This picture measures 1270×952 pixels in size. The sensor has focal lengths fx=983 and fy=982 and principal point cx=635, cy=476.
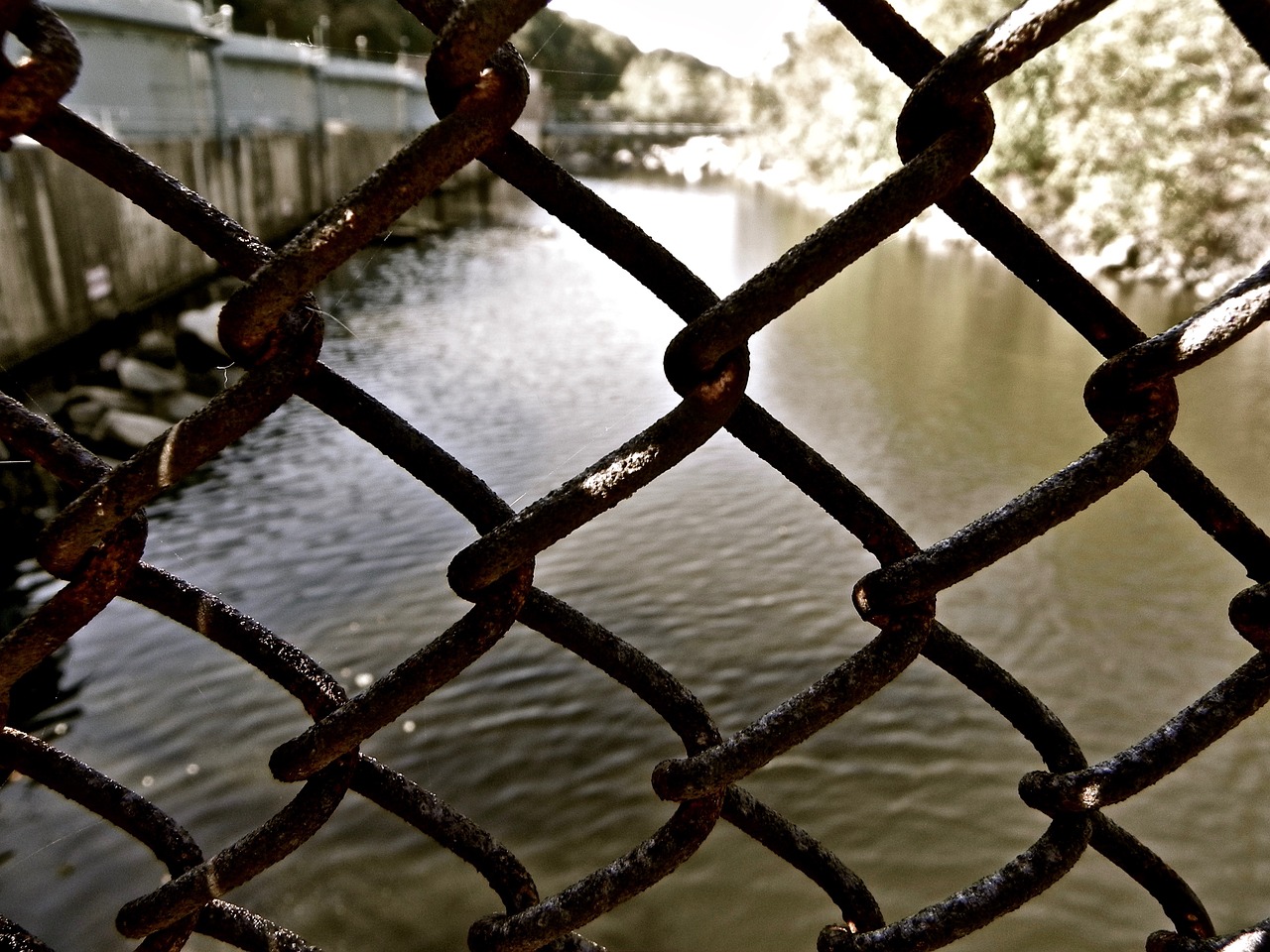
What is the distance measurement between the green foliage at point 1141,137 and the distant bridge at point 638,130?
115ft

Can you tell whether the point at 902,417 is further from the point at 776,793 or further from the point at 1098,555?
the point at 776,793

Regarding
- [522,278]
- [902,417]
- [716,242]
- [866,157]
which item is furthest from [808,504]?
[866,157]

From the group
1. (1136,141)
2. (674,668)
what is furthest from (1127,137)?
(674,668)

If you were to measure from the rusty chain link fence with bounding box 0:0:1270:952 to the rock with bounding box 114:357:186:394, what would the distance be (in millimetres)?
13524

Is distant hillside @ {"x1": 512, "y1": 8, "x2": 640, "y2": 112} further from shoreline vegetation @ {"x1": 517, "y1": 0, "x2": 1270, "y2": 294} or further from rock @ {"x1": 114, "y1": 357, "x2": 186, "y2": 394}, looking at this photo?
rock @ {"x1": 114, "y1": 357, "x2": 186, "y2": 394}

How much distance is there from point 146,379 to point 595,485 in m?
14.0

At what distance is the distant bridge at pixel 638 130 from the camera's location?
59.8 meters

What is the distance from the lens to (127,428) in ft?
37.0

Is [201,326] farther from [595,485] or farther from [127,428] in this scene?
[595,485]

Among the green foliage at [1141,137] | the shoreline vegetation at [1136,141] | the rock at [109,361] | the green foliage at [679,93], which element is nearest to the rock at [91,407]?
the rock at [109,361]

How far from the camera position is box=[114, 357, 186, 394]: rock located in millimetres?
12984

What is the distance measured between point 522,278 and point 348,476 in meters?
13.3

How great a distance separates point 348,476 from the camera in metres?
10.9

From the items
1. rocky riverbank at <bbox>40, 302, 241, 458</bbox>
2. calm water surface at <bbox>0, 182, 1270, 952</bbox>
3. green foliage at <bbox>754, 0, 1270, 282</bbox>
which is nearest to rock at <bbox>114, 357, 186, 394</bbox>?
rocky riverbank at <bbox>40, 302, 241, 458</bbox>
